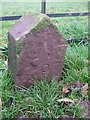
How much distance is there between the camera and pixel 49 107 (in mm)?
2639

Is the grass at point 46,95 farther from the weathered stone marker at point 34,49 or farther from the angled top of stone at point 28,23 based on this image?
the angled top of stone at point 28,23

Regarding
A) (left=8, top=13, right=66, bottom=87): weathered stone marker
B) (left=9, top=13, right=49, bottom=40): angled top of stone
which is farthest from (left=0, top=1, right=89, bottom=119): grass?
(left=9, top=13, right=49, bottom=40): angled top of stone

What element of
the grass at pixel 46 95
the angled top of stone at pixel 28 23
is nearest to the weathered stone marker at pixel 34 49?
the angled top of stone at pixel 28 23

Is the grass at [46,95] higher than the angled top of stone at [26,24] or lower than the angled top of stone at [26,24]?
lower

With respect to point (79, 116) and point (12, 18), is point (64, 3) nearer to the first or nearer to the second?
point (12, 18)

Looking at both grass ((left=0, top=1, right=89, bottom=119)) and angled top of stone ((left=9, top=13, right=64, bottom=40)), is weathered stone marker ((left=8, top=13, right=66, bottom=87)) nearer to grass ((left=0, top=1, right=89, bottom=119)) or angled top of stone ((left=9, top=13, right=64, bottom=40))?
angled top of stone ((left=9, top=13, right=64, bottom=40))

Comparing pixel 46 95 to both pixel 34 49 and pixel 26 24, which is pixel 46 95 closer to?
pixel 34 49

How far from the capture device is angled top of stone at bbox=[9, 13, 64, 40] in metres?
2.71

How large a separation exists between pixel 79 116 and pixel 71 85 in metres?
0.53

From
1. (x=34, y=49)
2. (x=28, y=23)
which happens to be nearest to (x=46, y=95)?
(x=34, y=49)

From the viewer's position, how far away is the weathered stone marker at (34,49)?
271cm

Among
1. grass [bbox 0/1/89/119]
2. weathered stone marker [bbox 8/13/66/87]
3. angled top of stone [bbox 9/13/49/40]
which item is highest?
angled top of stone [bbox 9/13/49/40]

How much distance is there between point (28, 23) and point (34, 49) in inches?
13.5

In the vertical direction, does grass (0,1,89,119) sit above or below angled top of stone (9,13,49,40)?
below
